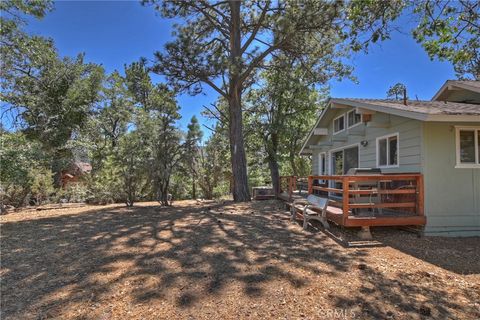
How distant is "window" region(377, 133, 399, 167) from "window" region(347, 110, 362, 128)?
171 centimetres

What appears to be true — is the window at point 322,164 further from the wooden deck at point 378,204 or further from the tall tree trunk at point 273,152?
the wooden deck at point 378,204

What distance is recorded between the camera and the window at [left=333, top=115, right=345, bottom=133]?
38.7 ft

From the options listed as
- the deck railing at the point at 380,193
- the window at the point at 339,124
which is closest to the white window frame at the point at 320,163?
the window at the point at 339,124

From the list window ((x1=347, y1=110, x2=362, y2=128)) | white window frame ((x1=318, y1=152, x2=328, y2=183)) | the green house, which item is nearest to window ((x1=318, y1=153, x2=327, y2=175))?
white window frame ((x1=318, y1=152, x2=328, y2=183))

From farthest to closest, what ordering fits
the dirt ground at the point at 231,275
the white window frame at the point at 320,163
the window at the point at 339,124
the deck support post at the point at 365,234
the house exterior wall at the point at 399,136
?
the white window frame at the point at 320,163 → the window at the point at 339,124 → the house exterior wall at the point at 399,136 → the deck support post at the point at 365,234 → the dirt ground at the point at 231,275

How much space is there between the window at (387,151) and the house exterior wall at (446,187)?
1.13 metres

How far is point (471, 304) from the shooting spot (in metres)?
3.49

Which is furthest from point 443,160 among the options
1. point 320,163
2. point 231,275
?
point 320,163

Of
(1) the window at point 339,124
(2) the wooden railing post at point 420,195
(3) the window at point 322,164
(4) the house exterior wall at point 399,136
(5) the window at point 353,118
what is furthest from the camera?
(3) the window at point 322,164

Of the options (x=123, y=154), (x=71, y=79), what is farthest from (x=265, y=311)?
(x=71, y=79)

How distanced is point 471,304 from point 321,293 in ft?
5.57

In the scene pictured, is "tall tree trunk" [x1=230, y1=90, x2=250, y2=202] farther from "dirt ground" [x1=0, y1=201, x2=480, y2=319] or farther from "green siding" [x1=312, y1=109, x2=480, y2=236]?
"green siding" [x1=312, y1=109, x2=480, y2=236]

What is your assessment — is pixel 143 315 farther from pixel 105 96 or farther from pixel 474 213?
pixel 105 96

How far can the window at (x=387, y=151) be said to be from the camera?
807cm
